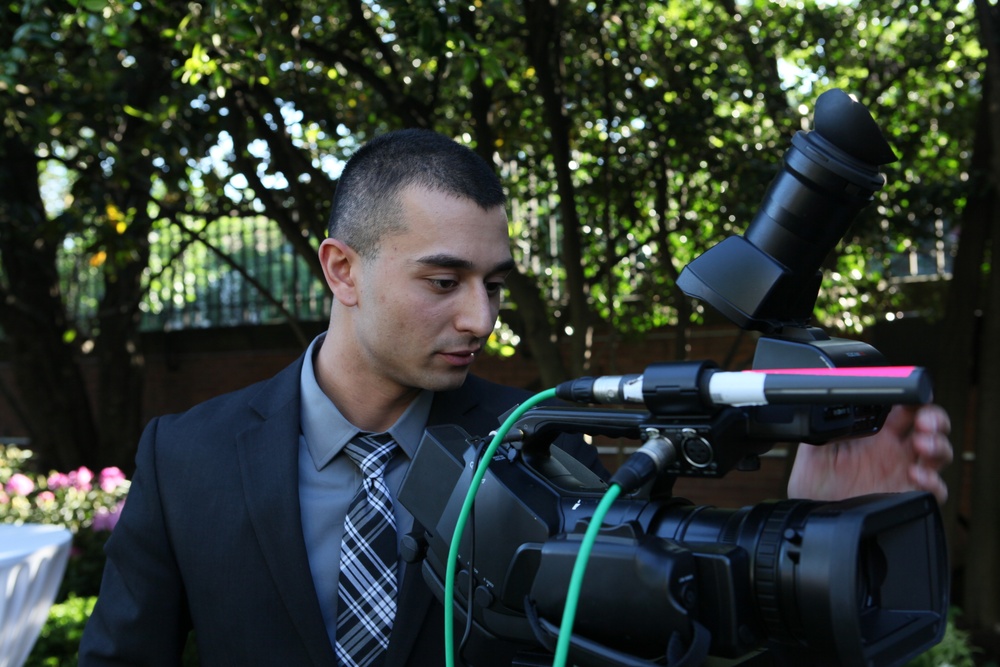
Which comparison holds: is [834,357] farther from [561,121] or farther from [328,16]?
[328,16]

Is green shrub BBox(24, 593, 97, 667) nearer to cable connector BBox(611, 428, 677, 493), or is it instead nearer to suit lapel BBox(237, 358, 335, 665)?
suit lapel BBox(237, 358, 335, 665)

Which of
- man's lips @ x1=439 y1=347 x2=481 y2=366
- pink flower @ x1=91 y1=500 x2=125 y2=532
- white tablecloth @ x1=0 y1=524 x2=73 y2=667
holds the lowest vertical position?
pink flower @ x1=91 y1=500 x2=125 y2=532

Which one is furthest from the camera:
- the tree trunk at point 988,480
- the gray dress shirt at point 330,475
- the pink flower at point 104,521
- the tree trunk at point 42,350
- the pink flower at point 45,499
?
the tree trunk at point 42,350

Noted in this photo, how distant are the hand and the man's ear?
813 mm

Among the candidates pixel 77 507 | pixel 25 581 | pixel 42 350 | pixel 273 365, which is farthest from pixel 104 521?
pixel 273 365

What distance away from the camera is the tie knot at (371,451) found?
68.8 inches

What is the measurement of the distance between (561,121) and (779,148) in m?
1.14

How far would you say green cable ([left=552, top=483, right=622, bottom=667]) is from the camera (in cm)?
104

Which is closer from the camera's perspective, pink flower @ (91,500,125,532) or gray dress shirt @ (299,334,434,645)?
gray dress shirt @ (299,334,434,645)

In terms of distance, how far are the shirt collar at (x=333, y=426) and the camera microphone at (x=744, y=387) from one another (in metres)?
0.65

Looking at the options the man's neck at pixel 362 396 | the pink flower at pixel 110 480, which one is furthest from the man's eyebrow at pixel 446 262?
the pink flower at pixel 110 480

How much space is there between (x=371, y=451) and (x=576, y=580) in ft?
2.57

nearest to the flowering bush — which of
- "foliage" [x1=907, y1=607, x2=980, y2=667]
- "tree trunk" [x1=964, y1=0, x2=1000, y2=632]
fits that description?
"foliage" [x1=907, y1=607, x2=980, y2=667]

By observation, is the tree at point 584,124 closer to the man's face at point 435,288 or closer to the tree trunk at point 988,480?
the tree trunk at point 988,480
